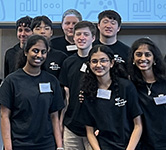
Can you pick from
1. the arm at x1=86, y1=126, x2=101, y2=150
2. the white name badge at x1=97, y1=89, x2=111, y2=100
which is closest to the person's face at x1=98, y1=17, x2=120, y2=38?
the white name badge at x1=97, y1=89, x2=111, y2=100

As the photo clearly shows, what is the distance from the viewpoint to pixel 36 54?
2.42m

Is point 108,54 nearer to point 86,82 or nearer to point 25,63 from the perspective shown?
point 86,82

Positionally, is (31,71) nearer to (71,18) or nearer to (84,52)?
(84,52)

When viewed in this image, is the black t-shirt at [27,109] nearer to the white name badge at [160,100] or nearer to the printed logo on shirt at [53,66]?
the printed logo on shirt at [53,66]

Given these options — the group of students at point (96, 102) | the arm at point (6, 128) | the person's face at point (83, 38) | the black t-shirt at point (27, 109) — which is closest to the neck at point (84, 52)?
the person's face at point (83, 38)

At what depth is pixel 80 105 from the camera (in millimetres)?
2562

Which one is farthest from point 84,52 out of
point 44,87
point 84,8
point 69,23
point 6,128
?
point 84,8

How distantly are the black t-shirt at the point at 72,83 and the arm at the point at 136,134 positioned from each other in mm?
479

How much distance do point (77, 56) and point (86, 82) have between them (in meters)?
0.44

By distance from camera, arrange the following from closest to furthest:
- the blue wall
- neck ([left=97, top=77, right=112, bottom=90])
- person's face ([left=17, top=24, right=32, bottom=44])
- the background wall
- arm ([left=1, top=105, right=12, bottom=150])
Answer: arm ([left=1, top=105, right=12, bottom=150])
neck ([left=97, top=77, right=112, bottom=90])
person's face ([left=17, top=24, right=32, bottom=44])
the blue wall
the background wall

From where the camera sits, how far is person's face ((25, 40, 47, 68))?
241 centimetres

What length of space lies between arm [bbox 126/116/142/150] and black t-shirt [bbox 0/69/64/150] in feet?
1.96

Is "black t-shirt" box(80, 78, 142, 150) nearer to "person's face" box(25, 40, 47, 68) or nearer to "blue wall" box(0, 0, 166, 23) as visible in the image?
"person's face" box(25, 40, 47, 68)

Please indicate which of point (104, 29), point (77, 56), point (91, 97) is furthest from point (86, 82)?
point (104, 29)
